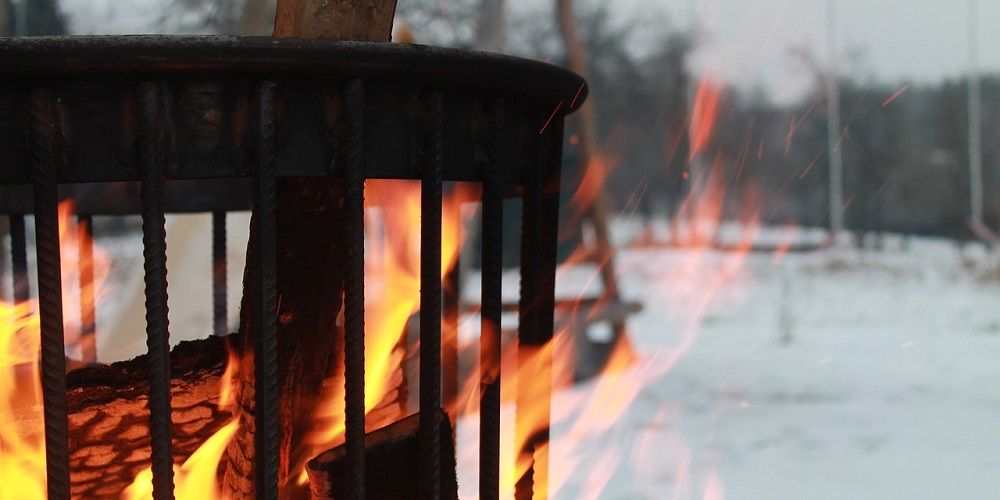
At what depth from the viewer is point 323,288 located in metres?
1.44

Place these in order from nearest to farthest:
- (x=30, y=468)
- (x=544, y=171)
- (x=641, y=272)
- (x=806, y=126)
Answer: (x=544, y=171), (x=30, y=468), (x=641, y=272), (x=806, y=126)

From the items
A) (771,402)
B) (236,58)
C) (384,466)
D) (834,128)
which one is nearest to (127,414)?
(384,466)

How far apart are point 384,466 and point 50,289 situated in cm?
59

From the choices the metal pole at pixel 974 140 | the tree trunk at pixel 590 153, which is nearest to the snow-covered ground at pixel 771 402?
the tree trunk at pixel 590 153

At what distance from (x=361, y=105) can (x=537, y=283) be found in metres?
0.50

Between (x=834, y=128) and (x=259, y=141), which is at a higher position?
(x=834, y=128)

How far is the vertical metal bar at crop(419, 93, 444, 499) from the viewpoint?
1160mm

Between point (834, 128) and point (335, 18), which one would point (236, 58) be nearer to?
point (335, 18)

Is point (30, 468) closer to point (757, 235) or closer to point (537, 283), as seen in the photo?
point (537, 283)

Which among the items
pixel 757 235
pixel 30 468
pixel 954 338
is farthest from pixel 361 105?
pixel 757 235

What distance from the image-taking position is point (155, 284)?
105 cm

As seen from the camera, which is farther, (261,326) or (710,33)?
(710,33)

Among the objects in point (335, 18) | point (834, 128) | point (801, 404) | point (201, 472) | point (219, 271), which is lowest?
point (801, 404)

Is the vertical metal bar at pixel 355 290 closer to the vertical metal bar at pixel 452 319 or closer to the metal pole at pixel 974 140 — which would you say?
the vertical metal bar at pixel 452 319
